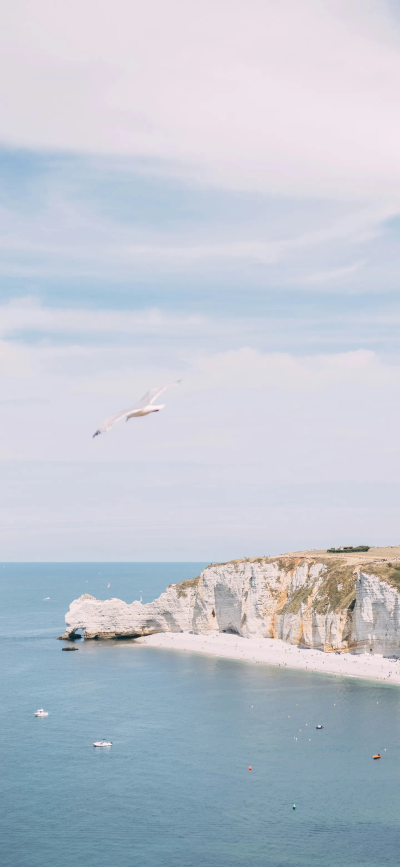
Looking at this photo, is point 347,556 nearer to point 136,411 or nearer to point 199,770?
point 199,770

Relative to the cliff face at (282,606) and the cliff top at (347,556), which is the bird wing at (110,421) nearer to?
the cliff face at (282,606)

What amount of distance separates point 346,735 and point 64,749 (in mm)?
30533

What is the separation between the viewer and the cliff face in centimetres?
11531

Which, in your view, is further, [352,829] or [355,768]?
[355,768]

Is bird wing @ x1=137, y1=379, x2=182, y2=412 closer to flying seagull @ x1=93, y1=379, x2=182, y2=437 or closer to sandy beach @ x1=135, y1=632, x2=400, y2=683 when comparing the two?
flying seagull @ x1=93, y1=379, x2=182, y2=437

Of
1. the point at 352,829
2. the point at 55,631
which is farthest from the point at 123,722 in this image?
the point at 55,631

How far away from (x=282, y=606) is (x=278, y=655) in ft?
40.0

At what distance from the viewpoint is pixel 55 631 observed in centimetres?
17488

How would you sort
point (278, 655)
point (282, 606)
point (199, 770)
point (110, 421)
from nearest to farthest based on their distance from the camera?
point (110, 421)
point (199, 770)
point (278, 655)
point (282, 606)

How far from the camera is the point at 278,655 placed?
12688 cm

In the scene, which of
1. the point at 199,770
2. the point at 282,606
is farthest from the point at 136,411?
the point at 282,606

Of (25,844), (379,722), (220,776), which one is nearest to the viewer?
(25,844)

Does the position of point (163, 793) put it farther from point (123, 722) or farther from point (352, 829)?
point (123, 722)

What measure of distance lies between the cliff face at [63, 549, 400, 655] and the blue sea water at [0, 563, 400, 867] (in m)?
11.1
